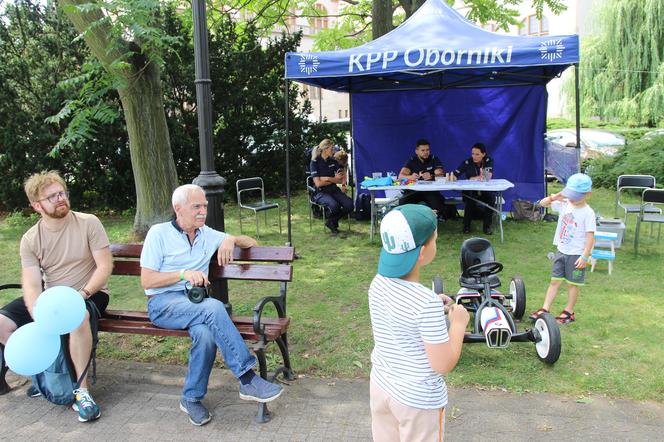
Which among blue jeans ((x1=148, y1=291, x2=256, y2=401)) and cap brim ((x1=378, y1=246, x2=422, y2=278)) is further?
blue jeans ((x1=148, y1=291, x2=256, y2=401))

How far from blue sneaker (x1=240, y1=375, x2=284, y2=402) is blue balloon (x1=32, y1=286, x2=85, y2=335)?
108 cm

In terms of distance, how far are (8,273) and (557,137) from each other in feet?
51.6

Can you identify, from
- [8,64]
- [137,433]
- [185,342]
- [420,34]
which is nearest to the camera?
[137,433]

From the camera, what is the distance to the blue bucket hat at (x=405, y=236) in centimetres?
196

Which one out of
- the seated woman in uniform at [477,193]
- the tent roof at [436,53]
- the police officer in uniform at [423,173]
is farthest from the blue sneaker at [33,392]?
the seated woman in uniform at [477,193]

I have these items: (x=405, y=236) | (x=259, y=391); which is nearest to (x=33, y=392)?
(x=259, y=391)

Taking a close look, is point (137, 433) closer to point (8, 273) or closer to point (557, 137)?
point (8, 273)

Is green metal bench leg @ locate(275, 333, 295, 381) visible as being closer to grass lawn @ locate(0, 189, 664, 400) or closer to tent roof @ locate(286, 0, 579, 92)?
grass lawn @ locate(0, 189, 664, 400)

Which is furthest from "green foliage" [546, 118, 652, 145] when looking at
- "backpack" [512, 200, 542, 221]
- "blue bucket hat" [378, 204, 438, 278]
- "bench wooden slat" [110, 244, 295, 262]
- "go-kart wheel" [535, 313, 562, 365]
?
"blue bucket hat" [378, 204, 438, 278]

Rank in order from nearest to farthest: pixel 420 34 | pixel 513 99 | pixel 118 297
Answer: pixel 118 297 → pixel 420 34 → pixel 513 99

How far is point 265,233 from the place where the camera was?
9062 millimetres

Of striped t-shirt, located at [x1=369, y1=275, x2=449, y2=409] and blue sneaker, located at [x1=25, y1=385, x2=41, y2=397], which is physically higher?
striped t-shirt, located at [x1=369, y1=275, x2=449, y2=409]

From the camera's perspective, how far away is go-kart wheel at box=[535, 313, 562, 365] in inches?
150

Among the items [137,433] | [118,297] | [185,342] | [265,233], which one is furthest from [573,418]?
[265,233]
